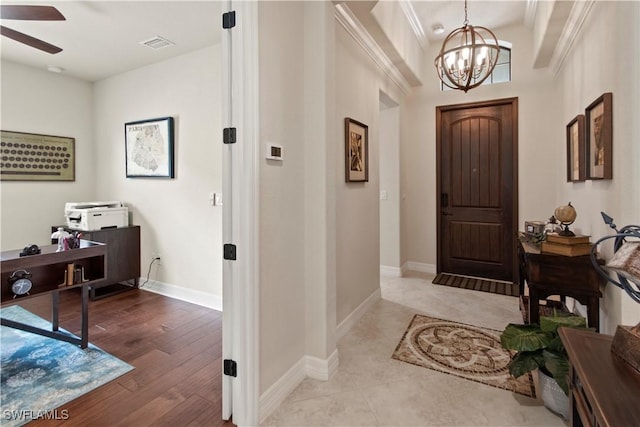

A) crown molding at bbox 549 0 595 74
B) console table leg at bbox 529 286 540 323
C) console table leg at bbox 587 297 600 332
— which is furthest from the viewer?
crown molding at bbox 549 0 595 74

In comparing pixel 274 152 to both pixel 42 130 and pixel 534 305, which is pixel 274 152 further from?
pixel 42 130

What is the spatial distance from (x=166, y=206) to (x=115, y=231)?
681 mm

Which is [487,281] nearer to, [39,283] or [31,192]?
[39,283]

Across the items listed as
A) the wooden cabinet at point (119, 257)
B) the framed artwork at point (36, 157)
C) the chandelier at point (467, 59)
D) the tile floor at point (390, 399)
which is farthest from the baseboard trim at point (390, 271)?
the framed artwork at point (36, 157)

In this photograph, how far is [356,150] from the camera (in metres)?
2.94

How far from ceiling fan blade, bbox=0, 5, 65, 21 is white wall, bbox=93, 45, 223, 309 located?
1.37 meters

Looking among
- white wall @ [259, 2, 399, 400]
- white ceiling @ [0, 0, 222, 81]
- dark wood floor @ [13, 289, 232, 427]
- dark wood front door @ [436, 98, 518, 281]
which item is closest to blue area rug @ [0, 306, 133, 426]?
dark wood floor @ [13, 289, 232, 427]

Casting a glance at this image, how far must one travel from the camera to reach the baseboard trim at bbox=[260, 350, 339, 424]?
1792 mm

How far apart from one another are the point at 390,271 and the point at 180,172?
300 centimetres

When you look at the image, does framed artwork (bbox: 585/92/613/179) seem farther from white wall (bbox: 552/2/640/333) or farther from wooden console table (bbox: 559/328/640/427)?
wooden console table (bbox: 559/328/640/427)

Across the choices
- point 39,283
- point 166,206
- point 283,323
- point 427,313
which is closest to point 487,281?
point 427,313

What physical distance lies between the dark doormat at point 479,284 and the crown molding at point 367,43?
263cm

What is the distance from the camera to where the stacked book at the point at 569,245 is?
2125 millimetres

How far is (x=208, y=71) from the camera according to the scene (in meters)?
3.36
